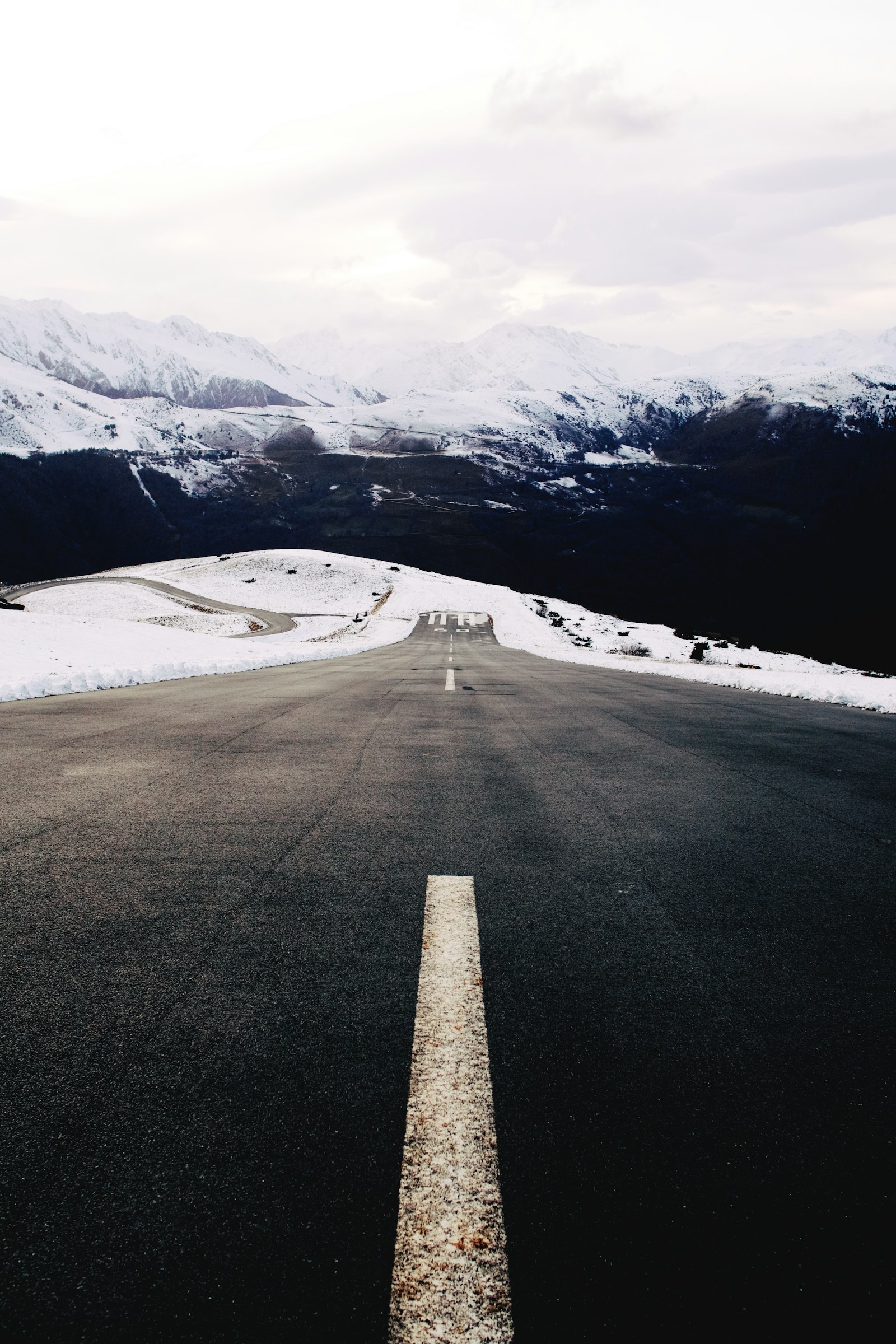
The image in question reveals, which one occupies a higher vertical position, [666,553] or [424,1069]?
[666,553]

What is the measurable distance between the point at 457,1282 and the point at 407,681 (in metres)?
14.9

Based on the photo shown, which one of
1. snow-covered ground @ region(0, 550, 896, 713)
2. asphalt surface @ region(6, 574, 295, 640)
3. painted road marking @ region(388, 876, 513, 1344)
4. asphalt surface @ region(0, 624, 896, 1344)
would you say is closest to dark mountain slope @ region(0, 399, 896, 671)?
snow-covered ground @ region(0, 550, 896, 713)

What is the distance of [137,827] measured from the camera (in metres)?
4.43

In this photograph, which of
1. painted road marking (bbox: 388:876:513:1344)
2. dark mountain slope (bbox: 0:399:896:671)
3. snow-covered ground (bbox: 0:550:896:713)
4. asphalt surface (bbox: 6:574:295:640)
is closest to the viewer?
painted road marking (bbox: 388:876:513:1344)

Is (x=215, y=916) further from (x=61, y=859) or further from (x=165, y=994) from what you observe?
(x=61, y=859)

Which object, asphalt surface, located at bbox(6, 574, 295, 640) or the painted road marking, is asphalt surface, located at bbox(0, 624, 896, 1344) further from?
asphalt surface, located at bbox(6, 574, 295, 640)

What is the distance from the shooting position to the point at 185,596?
78438mm

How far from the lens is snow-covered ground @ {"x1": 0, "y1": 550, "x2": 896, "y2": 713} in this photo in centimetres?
1628

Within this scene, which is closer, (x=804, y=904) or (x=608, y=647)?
(x=804, y=904)

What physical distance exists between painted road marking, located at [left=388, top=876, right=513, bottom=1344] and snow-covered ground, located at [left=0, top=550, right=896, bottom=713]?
38.1 ft

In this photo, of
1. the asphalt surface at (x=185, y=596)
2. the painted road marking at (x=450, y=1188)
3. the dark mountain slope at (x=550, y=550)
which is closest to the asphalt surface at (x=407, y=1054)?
the painted road marking at (x=450, y=1188)

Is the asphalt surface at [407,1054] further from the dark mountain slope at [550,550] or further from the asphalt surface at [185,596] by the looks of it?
the dark mountain slope at [550,550]

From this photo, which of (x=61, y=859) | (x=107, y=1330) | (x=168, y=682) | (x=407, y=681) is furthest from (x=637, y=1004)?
(x=168, y=682)

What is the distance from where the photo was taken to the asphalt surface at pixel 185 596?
202ft
